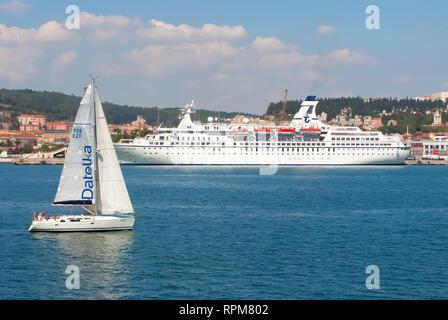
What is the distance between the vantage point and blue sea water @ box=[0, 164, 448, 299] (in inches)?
721

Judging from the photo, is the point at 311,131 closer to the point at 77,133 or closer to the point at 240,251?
the point at 77,133

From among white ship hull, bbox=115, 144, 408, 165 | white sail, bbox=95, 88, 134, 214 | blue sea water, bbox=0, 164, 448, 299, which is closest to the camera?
blue sea water, bbox=0, 164, 448, 299

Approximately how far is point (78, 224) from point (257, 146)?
59900 mm

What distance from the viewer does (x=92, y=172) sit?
82.9 feet

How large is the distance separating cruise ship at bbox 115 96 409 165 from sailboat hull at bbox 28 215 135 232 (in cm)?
5581

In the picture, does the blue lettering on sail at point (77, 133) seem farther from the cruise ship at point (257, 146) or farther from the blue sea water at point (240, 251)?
the cruise ship at point (257, 146)

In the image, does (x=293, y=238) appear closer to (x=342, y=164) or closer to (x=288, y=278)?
(x=288, y=278)
